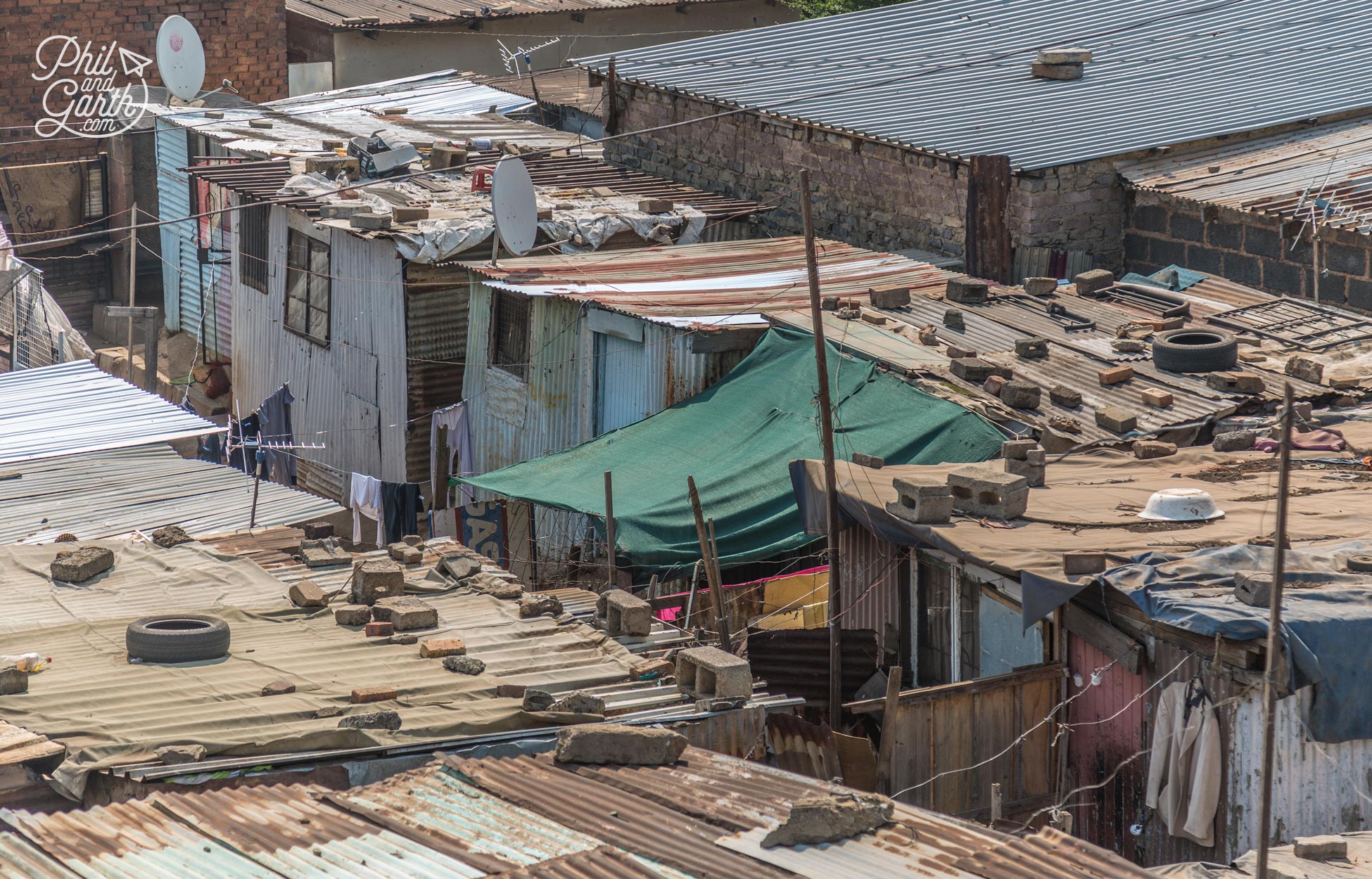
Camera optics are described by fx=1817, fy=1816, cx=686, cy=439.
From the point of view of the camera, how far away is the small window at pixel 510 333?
1689cm

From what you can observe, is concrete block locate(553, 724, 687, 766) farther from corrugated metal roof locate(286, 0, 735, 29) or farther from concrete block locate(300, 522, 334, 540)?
corrugated metal roof locate(286, 0, 735, 29)

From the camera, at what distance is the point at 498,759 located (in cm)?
891

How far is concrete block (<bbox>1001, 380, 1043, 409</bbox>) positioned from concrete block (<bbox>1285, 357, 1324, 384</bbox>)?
6.59 feet

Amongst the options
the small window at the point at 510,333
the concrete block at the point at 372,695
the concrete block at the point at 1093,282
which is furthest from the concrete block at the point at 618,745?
the small window at the point at 510,333

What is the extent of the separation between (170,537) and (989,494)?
18.3 ft

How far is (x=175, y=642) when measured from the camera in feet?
32.8

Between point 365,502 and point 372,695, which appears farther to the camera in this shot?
point 365,502

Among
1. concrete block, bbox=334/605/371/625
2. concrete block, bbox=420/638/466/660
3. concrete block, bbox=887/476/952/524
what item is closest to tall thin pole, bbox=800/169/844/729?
concrete block, bbox=887/476/952/524

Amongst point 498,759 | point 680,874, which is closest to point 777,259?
point 498,759

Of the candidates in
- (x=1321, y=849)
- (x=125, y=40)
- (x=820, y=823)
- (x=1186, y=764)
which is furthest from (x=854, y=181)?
(x=125, y=40)

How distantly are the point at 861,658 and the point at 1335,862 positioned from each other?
4021mm

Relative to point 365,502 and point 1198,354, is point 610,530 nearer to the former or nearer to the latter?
point 1198,354

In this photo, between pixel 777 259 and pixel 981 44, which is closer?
pixel 777 259

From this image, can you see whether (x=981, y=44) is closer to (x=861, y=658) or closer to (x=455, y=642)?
(x=861, y=658)
